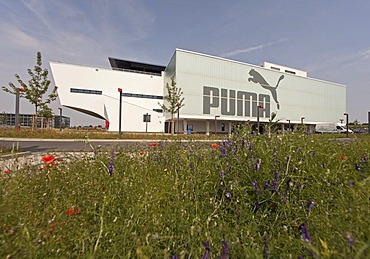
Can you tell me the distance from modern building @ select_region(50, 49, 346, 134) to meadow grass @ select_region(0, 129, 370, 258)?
32308 millimetres

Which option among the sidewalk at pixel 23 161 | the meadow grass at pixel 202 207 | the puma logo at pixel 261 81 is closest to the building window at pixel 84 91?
the puma logo at pixel 261 81

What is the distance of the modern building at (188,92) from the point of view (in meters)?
35.9

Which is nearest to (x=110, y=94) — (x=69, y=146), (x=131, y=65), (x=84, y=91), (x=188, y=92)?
(x=84, y=91)

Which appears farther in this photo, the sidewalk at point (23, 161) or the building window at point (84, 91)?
the building window at point (84, 91)

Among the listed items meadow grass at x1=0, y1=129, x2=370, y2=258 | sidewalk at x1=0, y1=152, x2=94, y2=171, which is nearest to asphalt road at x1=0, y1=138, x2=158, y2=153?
sidewalk at x1=0, y1=152, x2=94, y2=171

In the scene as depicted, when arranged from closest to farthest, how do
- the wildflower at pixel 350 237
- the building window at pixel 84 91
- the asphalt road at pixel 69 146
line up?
the wildflower at pixel 350 237 → the asphalt road at pixel 69 146 → the building window at pixel 84 91

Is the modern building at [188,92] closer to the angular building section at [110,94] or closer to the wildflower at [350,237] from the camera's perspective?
the angular building section at [110,94]

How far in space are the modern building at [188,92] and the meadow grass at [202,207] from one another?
A: 32308 mm

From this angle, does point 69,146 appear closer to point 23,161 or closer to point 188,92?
point 23,161

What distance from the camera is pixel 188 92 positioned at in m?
36.8

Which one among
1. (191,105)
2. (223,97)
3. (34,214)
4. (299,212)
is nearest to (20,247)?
(34,214)

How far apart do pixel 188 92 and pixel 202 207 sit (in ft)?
117

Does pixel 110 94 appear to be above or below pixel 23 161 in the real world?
above

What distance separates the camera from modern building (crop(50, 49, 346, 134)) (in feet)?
118
